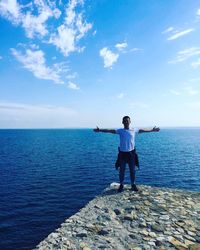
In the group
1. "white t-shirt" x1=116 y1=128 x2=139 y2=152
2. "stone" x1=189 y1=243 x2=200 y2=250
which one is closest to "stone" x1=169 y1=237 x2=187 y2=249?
"stone" x1=189 y1=243 x2=200 y2=250

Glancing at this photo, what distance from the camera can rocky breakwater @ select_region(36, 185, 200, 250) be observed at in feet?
26.6

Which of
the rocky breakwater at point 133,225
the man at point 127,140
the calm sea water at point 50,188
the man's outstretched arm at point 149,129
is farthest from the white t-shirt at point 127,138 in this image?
the calm sea water at point 50,188

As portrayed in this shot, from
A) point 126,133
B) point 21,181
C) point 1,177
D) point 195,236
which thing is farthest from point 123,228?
point 1,177

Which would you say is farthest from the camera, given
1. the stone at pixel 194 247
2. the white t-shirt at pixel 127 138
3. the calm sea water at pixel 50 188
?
the calm sea water at pixel 50 188

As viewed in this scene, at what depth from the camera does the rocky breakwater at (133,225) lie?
8.11m

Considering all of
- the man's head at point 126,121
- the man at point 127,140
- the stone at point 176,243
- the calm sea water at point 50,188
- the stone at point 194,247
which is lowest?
the calm sea water at point 50,188

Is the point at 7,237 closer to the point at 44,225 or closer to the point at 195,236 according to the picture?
the point at 44,225

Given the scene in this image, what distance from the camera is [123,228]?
930 cm

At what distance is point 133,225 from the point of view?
953 cm

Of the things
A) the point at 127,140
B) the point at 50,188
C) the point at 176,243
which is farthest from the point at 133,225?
the point at 50,188

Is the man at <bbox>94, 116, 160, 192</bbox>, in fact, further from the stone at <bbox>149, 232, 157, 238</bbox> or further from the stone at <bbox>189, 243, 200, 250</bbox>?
the stone at <bbox>189, 243, 200, 250</bbox>

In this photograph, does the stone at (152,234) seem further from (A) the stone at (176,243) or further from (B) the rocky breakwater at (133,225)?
(A) the stone at (176,243)

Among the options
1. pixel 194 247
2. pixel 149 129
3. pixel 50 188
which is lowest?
pixel 50 188

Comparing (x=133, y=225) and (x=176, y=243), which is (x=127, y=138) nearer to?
(x=133, y=225)
